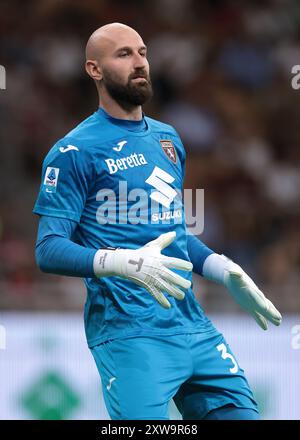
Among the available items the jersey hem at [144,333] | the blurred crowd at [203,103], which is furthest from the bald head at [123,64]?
the blurred crowd at [203,103]

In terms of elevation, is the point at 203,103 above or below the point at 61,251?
above

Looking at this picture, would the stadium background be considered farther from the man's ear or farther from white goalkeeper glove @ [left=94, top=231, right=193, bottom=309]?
white goalkeeper glove @ [left=94, top=231, right=193, bottom=309]

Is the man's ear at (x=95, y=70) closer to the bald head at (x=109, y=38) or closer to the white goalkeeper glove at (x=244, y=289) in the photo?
the bald head at (x=109, y=38)

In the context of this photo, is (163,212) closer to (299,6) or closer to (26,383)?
(26,383)

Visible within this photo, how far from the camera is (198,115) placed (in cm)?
1091

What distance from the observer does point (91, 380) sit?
25.9ft

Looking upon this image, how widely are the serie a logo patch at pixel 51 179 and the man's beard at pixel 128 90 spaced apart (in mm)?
470

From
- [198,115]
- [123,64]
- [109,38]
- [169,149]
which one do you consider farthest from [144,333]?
[198,115]

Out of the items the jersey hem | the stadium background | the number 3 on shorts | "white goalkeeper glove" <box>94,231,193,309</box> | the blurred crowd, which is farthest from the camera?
the blurred crowd

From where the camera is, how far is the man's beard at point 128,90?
174 inches

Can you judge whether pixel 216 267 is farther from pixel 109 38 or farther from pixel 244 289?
pixel 109 38

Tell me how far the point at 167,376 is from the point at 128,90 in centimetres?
123

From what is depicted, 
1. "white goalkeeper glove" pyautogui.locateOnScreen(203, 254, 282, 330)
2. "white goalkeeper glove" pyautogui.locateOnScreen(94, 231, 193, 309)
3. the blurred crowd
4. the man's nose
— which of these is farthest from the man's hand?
the blurred crowd

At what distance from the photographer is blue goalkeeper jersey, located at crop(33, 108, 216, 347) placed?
426cm
